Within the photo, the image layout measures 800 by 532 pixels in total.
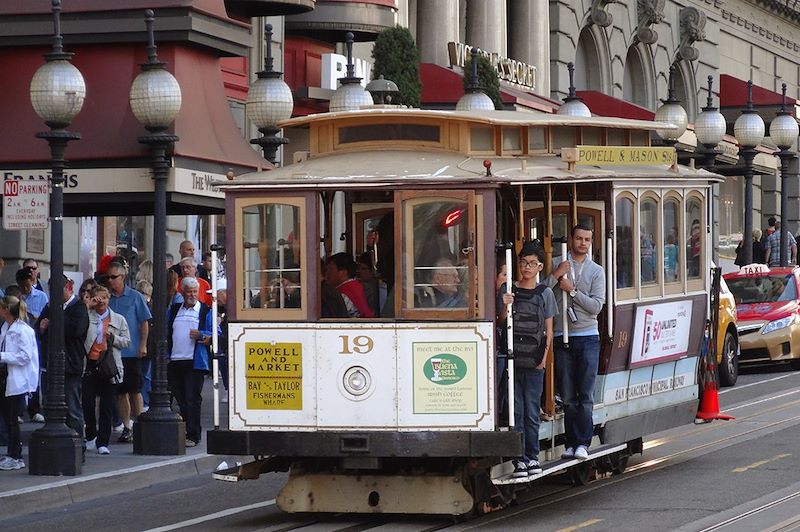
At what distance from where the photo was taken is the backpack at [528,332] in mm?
12953

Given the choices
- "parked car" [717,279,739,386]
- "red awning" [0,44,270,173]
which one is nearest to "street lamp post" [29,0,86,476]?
"red awning" [0,44,270,173]

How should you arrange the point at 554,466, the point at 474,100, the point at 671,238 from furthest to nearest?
the point at 474,100, the point at 671,238, the point at 554,466

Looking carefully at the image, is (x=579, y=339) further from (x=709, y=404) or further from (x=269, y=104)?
(x=269, y=104)

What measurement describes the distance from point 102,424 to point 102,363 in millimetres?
578

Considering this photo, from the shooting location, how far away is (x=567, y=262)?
534 inches

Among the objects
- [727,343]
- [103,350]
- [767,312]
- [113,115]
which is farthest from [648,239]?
[767,312]

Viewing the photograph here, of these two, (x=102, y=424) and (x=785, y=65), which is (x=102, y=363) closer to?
(x=102, y=424)

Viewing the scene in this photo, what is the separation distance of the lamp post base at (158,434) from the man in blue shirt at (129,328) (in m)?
1.31

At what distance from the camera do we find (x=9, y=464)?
53.9 ft

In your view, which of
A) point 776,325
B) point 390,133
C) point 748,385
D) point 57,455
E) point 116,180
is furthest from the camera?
point 776,325

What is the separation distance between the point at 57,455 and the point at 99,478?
19.9 inches

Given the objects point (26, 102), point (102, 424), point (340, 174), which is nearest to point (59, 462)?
point (102, 424)

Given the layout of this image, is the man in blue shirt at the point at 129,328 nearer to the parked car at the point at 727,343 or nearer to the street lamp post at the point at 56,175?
the street lamp post at the point at 56,175

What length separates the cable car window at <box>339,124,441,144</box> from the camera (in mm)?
13523
